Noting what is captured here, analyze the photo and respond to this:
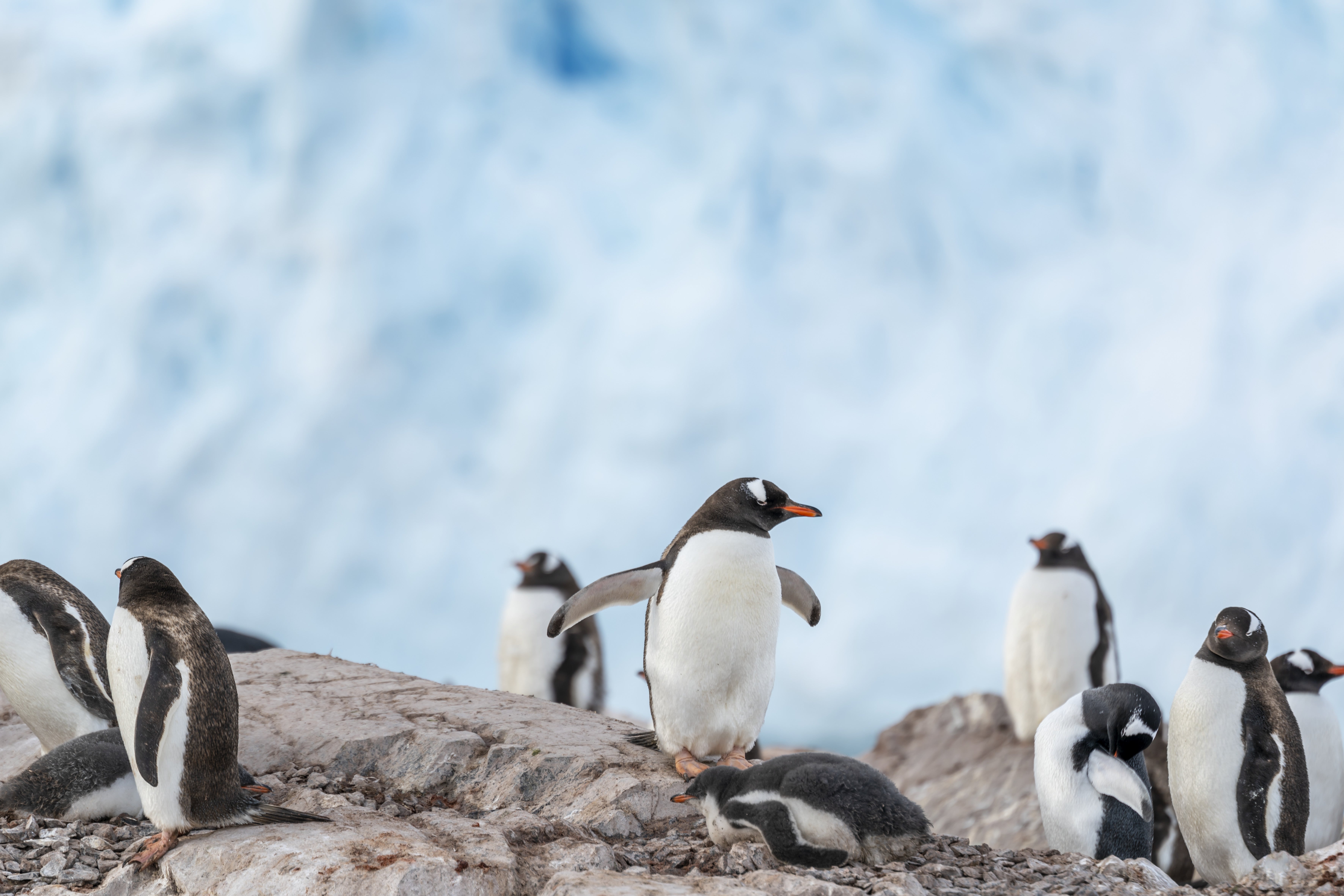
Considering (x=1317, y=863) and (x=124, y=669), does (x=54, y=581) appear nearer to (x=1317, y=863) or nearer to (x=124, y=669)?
(x=124, y=669)

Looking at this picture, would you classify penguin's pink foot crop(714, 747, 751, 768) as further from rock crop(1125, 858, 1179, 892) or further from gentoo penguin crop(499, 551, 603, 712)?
gentoo penguin crop(499, 551, 603, 712)

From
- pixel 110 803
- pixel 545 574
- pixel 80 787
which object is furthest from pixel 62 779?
pixel 545 574

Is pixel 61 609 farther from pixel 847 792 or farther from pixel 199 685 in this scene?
pixel 847 792

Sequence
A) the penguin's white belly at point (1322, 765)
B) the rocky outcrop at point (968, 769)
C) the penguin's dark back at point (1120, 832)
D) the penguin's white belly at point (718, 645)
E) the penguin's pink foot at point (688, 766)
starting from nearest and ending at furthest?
the penguin's pink foot at point (688, 766), the penguin's dark back at point (1120, 832), the penguin's white belly at point (718, 645), the penguin's white belly at point (1322, 765), the rocky outcrop at point (968, 769)

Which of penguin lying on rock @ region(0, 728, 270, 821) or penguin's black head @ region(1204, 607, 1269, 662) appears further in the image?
penguin's black head @ region(1204, 607, 1269, 662)

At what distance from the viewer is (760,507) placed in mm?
5594

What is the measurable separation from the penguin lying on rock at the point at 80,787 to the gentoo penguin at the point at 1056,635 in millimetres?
7316

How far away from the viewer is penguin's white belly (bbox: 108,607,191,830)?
444 centimetres

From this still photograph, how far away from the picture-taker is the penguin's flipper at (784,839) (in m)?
4.29

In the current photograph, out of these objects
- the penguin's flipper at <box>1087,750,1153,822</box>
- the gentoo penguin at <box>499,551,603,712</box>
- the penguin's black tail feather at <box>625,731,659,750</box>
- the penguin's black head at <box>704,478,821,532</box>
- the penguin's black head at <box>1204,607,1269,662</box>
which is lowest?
the penguin's flipper at <box>1087,750,1153,822</box>

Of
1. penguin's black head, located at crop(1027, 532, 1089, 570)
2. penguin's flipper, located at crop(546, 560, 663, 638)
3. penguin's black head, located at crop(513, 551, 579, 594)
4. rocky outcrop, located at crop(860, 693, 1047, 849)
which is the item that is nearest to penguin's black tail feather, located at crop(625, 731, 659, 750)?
penguin's flipper, located at crop(546, 560, 663, 638)

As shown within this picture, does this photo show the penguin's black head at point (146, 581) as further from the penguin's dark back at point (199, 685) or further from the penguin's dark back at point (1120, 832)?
the penguin's dark back at point (1120, 832)

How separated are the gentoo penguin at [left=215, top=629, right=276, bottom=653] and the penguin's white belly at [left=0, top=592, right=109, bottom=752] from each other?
2698 millimetres

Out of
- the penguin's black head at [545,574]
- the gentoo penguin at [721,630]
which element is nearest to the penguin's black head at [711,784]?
the gentoo penguin at [721,630]
